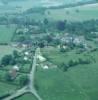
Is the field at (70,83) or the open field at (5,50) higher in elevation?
the open field at (5,50)

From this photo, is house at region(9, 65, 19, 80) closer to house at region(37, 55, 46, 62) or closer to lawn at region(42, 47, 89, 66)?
house at region(37, 55, 46, 62)

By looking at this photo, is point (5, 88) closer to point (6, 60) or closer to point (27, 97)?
point (27, 97)

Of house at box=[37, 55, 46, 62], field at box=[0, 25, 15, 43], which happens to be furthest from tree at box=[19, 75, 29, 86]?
field at box=[0, 25, 15, 43]

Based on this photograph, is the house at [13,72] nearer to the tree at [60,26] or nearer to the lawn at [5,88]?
the lawn at [5,88]

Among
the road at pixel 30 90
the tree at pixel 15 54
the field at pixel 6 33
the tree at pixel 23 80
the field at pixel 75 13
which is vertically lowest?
the road at pixel 30 90

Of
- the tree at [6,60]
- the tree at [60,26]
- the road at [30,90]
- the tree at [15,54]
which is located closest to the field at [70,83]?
the road at [30,90]

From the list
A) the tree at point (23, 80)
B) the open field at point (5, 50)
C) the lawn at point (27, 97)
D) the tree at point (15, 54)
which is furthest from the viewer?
the open field at point (5, 50)

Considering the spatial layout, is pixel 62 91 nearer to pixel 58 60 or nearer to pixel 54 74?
pixel 54 74
